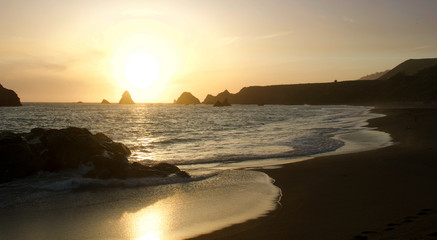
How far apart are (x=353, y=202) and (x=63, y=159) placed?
992cm

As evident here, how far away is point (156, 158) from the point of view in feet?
58.2

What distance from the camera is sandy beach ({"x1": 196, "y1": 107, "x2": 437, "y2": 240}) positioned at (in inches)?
236

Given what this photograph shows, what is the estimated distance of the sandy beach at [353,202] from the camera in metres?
6.00

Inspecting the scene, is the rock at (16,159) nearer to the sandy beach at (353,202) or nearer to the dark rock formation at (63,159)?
the dark rock formation at (63,159)

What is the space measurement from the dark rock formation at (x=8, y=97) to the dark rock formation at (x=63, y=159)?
154603 millimetres

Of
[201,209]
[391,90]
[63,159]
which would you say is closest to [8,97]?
[63,159]

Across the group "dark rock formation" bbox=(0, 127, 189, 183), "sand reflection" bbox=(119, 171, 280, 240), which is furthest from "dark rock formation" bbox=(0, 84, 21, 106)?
"sand reflection" bbox=(119, 171, 280, 240)

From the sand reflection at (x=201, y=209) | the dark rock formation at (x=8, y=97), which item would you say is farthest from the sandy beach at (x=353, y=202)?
the dark rock formation at (x=8, y=97)

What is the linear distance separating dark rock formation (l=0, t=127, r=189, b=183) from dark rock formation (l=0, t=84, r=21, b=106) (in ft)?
507

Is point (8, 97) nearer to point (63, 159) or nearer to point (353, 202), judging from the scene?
point (63, 159)

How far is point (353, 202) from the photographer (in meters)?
8.09

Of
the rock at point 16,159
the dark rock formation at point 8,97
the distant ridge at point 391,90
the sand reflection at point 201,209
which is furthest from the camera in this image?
the dark rock formation at point 8,97

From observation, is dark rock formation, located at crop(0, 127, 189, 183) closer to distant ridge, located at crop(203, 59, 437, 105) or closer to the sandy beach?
the sandy beach

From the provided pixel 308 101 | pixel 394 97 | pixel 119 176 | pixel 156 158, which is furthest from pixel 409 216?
pixel 308 101
